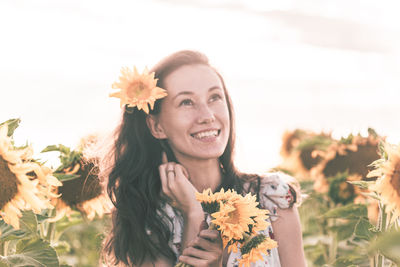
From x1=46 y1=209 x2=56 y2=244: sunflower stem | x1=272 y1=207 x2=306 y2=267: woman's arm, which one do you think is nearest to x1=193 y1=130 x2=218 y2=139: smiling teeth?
x1=272 y1=207 x2=306 y2=267: woman's arm

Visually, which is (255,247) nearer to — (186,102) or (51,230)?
(186,102)

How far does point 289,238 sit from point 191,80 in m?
0.90

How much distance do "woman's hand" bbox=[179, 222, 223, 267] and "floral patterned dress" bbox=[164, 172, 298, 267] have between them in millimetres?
742

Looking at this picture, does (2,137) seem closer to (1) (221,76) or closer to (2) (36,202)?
(2) (36,202)

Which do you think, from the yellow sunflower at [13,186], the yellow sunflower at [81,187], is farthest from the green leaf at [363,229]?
the yellow sunflower at [13,186]

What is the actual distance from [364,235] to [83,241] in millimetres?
3677

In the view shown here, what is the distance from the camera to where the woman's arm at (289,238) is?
2557 mm

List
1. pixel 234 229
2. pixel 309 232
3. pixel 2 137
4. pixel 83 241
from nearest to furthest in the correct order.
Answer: pixel 234 229, pixel 2 137, pixel 309 232, pixel 83 241

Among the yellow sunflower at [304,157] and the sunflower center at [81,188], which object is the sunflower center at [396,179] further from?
the yellow sunflower at [304,157]

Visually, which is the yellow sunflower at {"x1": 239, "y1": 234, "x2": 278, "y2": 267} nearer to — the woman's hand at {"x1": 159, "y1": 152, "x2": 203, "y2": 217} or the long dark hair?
the woman's hand at {"x1": 159, "y1": 152, "x2": 203, "y2": 217}

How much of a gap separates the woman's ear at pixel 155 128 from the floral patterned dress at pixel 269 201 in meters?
0.36

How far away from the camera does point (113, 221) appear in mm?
2742

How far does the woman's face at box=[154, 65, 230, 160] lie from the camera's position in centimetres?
250

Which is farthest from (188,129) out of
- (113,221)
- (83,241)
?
(83,241)
